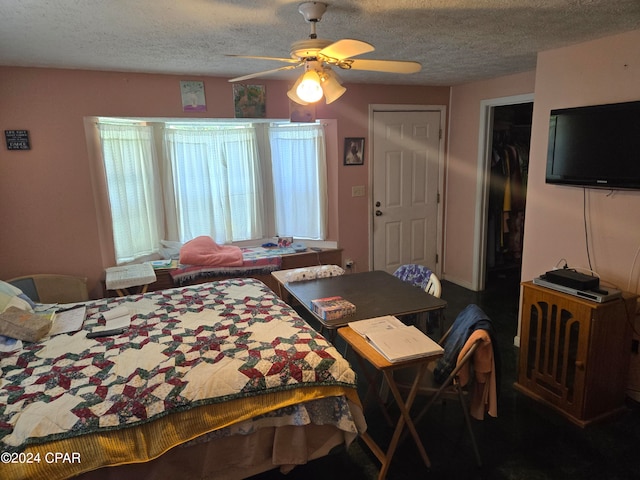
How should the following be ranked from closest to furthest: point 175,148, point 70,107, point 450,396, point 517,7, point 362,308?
point 517,7, point 450,396, point 362,308, point 70,107, point 175,148

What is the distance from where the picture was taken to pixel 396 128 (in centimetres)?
460

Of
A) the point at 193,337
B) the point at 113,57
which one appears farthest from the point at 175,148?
the point at 193,337

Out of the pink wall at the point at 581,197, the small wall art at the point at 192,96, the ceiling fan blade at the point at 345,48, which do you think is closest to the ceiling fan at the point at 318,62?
the ceiling fan blade at the point at 345,48

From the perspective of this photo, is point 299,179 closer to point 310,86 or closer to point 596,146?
point 310,86

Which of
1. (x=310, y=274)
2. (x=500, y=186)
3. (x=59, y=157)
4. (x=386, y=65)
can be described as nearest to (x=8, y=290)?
(x=59, y=157)

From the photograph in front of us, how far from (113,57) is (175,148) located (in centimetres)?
119

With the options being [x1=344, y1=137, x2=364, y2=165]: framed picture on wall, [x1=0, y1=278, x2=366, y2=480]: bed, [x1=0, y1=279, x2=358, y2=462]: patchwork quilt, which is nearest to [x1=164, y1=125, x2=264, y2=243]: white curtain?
[x1=344, y1=137, x2=364, y2=165]: framed picture on wall

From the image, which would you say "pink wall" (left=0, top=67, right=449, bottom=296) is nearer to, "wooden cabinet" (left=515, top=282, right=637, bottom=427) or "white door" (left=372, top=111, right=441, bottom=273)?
"white door" (left=372, top=111, right=441, bottom=273)

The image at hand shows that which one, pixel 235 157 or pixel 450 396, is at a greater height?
pixel 235 157

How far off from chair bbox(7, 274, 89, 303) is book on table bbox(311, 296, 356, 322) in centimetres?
219

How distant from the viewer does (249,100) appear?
3.87 meters

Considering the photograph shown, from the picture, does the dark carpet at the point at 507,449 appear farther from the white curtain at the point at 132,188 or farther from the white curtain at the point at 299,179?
the white curtain at the point at 132,188

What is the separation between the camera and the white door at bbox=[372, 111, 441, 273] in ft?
15.1

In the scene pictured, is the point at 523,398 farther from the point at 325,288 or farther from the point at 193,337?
the point at 193,337
